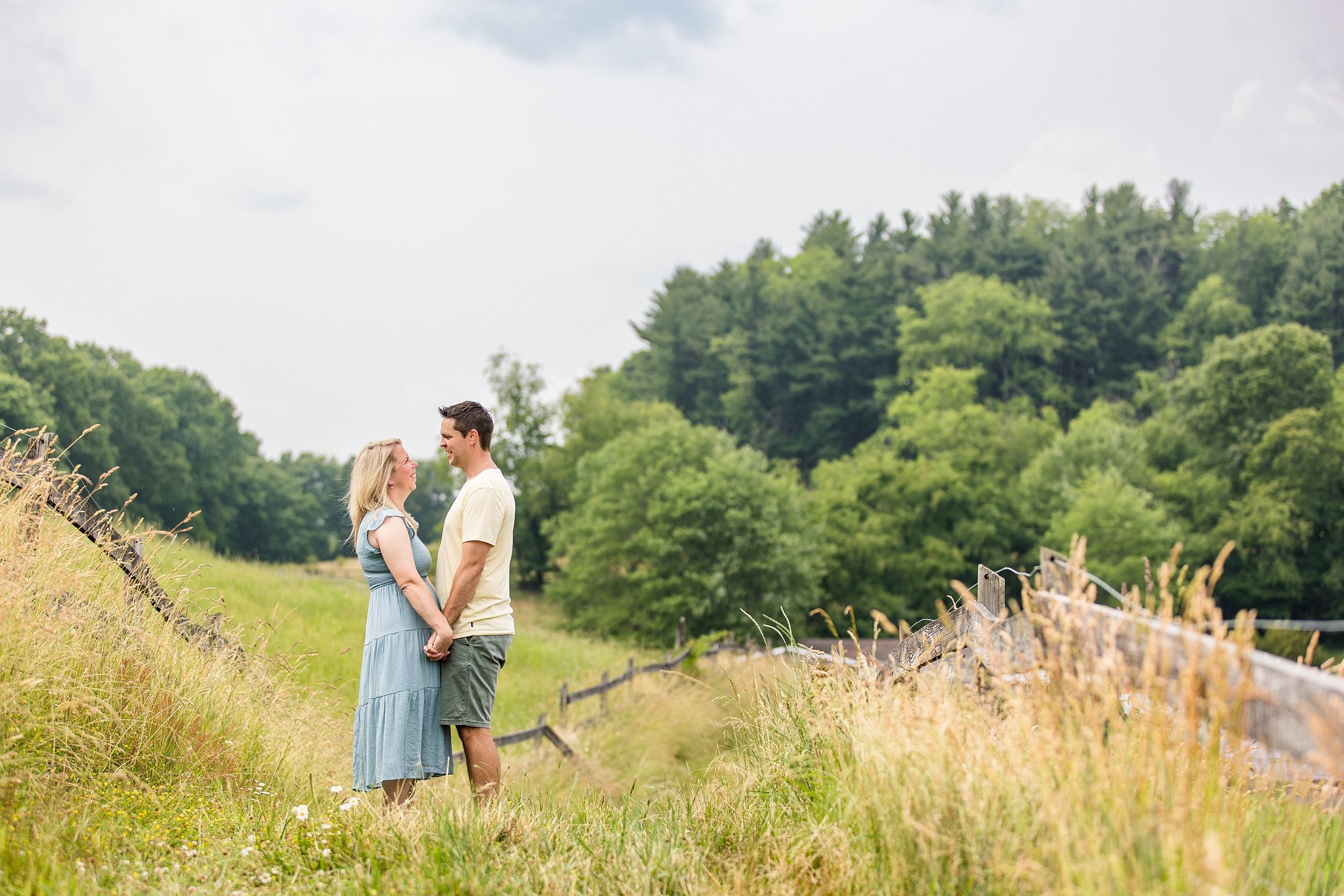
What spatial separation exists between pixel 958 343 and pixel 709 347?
1585cm

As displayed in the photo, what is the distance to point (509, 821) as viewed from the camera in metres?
3.65

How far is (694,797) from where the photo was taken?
4094mm

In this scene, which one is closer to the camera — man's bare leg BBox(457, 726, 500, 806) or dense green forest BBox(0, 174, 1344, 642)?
man's bare leg BBox(457, 726, 500, 806)

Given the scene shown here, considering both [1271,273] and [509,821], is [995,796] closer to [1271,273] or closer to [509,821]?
[509,821]

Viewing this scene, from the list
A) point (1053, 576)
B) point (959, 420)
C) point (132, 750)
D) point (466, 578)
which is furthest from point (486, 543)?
point (959, 420)

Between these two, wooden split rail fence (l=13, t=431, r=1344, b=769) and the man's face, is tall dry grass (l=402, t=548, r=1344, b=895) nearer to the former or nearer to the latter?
wooden split rail fence (l=13, t=431, r=1344, b=769)

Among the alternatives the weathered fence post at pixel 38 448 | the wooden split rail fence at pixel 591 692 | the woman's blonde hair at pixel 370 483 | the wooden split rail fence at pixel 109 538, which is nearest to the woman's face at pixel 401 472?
the woman's blonde hair at pixel 370 483

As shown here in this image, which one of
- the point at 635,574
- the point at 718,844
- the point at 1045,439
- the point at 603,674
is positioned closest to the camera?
the point at 718,844

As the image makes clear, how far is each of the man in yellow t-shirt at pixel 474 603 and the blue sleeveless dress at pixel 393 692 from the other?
0.08 metres

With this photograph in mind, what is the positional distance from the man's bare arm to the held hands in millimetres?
76

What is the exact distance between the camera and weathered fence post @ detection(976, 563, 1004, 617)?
429 centimetres

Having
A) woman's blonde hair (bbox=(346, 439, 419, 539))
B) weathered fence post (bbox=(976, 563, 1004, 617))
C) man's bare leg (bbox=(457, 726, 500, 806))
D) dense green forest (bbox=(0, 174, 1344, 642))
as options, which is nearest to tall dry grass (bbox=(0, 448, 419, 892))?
man's bare leg (bbox=(457, 726, 500, 806))

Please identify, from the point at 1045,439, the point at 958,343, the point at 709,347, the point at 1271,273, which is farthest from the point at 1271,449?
the point at 709,347

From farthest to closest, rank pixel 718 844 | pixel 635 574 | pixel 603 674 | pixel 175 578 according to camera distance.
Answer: pixel 635 574, pixel 603 674, pixel 175 578, pixel 718 844
